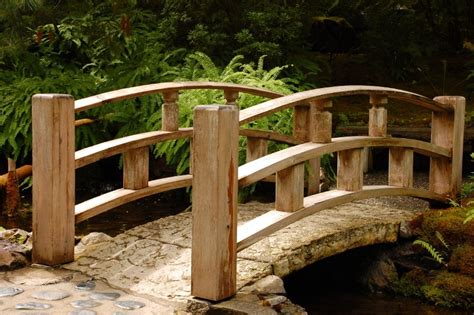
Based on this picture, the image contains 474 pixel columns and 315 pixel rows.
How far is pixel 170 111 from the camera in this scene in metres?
6.09

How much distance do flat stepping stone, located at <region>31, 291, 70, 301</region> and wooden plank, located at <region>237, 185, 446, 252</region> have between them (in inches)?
43.3

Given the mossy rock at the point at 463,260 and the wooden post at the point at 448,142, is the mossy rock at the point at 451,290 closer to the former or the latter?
the mossy rock at the point at 463,260

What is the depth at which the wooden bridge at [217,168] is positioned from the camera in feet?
14.5

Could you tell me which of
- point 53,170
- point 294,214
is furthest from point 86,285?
point 294,214

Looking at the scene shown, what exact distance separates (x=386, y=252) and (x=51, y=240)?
3090 millimetres

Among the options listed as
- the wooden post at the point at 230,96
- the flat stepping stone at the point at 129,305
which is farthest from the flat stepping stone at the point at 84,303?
the wooden post at the point at 230,96

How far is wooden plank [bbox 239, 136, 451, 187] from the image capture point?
4758 millimetres

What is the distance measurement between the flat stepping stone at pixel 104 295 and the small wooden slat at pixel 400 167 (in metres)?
3.06

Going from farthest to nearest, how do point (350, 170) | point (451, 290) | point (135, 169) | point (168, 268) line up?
point (451, 290)
point (350, 170)
point (135, 169)
point (168, 268)

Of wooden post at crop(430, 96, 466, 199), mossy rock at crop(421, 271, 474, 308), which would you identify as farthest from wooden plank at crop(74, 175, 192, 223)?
wooden post at crop(430, 96, 466, 199)

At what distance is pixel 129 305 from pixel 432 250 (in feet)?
9.55

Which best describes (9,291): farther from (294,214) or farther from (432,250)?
(432,250)

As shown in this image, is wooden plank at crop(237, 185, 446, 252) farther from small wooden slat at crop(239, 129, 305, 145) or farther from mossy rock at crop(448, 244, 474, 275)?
small wooden slat at crop(239, 129, 305, 145)

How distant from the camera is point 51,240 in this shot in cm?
507
